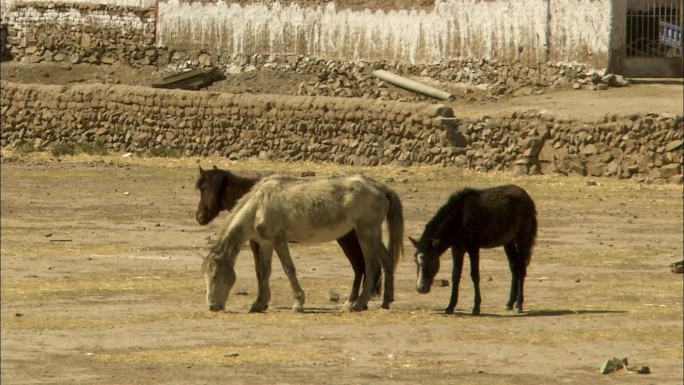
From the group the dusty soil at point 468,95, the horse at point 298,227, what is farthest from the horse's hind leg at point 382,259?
the dusty soil at point 468,95

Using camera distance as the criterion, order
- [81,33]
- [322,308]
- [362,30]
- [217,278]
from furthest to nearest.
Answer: [81,33], [362,30], [322,308], [217,278]

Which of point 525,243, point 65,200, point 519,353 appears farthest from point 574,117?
point 519,353

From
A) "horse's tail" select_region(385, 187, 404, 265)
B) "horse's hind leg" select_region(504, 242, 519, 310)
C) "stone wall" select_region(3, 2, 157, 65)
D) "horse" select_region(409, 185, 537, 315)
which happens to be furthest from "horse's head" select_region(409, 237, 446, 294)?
"stone wall" select_region(3, 2, 157, 65)

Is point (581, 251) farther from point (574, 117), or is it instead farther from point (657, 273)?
point (574, 117)

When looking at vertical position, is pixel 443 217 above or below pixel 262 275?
above

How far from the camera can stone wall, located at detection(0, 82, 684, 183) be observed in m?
27.9

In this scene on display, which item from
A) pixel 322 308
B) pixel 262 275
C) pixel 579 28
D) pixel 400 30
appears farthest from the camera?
pixel 400 30

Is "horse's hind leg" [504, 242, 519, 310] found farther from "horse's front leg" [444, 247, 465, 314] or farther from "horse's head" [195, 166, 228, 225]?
"horse's head" [195, 166, 228, 225]

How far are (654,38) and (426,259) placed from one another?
58.8 ft

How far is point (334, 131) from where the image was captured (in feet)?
102

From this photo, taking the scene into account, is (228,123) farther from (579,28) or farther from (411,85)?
(579,28)

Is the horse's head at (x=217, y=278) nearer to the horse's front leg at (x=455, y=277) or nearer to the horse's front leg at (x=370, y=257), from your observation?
the horse's front leg at (x=370, y=257)

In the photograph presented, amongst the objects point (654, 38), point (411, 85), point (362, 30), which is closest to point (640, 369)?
point (411, 85)

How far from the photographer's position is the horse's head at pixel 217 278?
16547 millimetres
